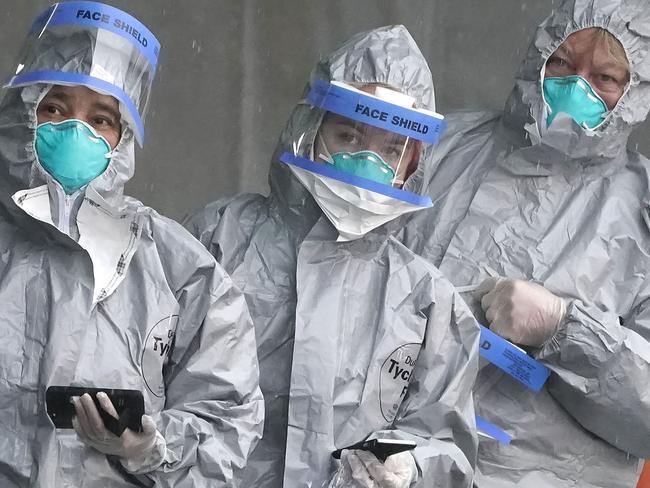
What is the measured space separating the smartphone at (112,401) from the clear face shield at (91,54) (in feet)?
2.05

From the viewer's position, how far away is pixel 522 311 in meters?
3.52

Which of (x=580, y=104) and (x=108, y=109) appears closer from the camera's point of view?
(x=108, y=109)

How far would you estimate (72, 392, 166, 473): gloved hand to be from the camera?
2.65 meters

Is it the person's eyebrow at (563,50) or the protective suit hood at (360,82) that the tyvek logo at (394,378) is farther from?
the person's eyebrow at (563,50)

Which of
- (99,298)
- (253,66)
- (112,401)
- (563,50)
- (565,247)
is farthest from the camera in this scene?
(253,66)

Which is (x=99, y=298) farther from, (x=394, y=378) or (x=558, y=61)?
(x=558, y=61)

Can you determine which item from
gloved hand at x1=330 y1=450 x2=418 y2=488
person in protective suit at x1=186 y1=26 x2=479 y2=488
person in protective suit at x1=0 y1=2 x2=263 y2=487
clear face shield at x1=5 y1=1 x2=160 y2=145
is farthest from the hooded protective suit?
clear face shield at x1=5 y1=1 x2=160 y2=145

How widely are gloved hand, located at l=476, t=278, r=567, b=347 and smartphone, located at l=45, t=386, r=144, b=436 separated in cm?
116

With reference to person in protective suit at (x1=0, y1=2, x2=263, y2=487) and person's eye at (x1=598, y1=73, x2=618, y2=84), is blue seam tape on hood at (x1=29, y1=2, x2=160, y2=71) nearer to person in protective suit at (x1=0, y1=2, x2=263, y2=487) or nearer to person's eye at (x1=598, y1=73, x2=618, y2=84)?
person in protective suit at (x1=0, y1=2, x2=263, y2=487)

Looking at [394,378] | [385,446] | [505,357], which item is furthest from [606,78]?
[385,446]

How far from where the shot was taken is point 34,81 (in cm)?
293

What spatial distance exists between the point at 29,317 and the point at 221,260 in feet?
2.03

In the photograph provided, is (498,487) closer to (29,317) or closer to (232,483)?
(232,483)

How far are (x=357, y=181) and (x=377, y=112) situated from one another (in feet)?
0.55
